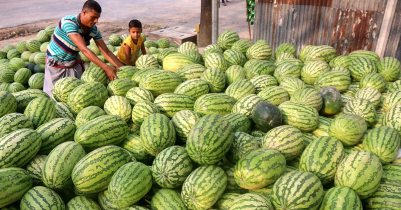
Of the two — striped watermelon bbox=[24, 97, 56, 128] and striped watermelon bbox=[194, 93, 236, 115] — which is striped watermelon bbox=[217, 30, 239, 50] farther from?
striped watermelon bbox=[24, 97, 56, 128]

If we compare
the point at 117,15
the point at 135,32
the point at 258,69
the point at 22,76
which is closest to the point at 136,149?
the point at 258,69

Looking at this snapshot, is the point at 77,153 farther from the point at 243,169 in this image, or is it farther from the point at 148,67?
the point at 148,67

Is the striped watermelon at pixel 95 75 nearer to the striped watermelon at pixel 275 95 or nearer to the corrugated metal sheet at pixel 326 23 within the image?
the striped watermelon at pixel 275 95

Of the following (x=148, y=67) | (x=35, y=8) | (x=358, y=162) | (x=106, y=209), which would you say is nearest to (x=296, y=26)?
(x=148, y=67)

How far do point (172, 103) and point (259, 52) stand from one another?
2.05 metres

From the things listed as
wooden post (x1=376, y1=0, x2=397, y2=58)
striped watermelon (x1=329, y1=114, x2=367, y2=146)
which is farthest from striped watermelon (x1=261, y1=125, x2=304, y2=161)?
wooden post (x1=376, y1=0, x2=397, y2=58)

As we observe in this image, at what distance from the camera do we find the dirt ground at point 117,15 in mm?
12320

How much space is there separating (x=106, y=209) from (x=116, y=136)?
657 mm

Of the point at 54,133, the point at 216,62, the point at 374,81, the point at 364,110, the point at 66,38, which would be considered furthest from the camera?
the point at 66,38

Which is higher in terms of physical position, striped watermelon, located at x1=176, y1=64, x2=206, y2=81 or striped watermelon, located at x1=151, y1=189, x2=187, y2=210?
striped watermelon, located at x1=176, y1=64, x2=206, y2=81

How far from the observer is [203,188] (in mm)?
1949

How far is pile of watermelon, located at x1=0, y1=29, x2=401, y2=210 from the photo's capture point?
197 cm

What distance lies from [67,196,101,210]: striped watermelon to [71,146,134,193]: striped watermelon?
64mm

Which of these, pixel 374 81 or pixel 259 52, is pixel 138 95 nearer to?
pixel 259 52
